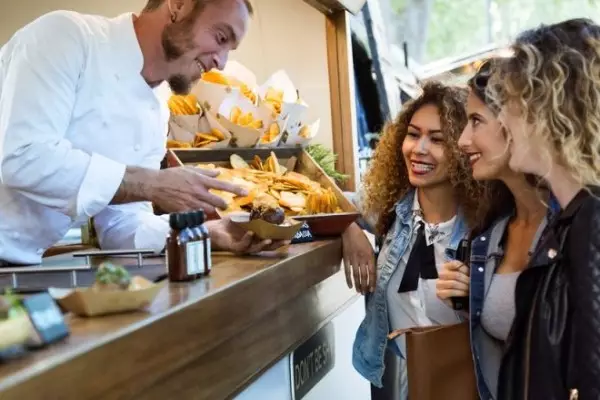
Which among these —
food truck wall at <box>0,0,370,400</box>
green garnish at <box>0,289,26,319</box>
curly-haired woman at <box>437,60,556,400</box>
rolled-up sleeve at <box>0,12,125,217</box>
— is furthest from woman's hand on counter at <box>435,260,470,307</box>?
food truck wall at <box>0,0,370,400</box>

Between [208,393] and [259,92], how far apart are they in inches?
70.2

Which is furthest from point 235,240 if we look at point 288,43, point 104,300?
point 288,43

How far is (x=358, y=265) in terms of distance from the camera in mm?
2186

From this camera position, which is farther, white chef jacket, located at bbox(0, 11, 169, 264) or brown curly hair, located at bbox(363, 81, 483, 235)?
brown curly hair, located at bbox(363, 81, 483, 235)

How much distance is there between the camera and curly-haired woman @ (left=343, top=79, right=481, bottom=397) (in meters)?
2.11

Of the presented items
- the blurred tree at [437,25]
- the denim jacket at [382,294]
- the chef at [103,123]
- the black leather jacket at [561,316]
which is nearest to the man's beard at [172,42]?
the chef at [103,123]

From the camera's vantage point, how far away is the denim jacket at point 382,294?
216cm

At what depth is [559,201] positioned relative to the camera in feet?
4.98

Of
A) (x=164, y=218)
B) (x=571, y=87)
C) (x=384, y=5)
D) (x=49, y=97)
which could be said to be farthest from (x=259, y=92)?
(x=384, y=5)

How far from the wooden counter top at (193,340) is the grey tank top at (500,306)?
47 cm

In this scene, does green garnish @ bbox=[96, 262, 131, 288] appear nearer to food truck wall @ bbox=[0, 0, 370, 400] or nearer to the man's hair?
the man's hair

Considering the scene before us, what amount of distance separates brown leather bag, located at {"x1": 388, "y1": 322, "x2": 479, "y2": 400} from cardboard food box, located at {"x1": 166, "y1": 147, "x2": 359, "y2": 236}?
52 cm

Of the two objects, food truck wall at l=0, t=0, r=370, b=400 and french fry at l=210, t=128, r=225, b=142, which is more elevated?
food truck wall at l=0, t=0, r=370, b=400

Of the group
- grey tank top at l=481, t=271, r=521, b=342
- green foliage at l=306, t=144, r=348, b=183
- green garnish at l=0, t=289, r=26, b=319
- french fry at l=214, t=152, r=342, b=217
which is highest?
green foliage at l=306, t=144, r=348, b=183
